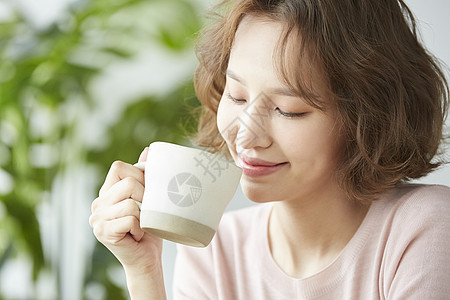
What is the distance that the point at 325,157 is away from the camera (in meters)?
1.16

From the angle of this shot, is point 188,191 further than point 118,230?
No

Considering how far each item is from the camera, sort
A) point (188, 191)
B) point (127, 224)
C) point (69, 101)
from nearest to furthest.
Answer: point (188, 191) < point (127, 224) < point (69, 101)

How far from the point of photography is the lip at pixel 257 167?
3.60 feet

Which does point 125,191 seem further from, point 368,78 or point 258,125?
point 368,78

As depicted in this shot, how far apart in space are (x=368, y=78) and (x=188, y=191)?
440mm

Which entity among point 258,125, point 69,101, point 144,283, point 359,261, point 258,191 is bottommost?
point 69,101

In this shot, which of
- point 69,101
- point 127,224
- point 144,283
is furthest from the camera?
point 69,101

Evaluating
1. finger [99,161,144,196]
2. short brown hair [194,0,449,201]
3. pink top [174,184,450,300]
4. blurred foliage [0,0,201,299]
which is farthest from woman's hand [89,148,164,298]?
blurred foliage [0,0,201,299]

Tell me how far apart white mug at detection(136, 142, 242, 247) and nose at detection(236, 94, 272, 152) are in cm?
14

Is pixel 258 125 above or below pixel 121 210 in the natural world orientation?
above

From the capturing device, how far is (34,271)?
205 centimetres

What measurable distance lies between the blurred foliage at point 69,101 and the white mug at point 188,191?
104 centimetres

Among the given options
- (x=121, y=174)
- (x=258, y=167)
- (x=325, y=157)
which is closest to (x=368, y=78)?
(x=325, y=157)

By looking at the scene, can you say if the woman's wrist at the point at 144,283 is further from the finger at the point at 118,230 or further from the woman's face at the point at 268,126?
the woman's face at the point at 268,126
